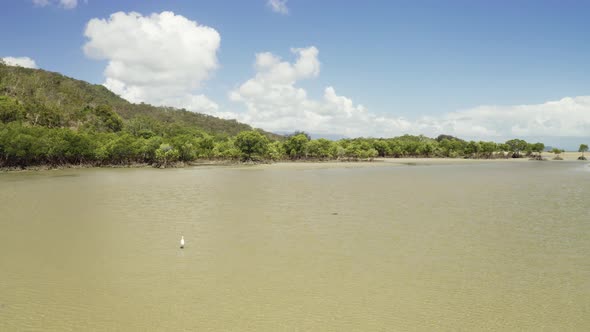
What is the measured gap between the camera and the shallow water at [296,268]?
908 cm

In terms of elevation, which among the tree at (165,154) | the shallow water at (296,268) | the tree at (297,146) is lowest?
the shallow water at (296,268)

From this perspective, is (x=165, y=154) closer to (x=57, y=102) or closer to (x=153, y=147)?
(x=153, y=147)

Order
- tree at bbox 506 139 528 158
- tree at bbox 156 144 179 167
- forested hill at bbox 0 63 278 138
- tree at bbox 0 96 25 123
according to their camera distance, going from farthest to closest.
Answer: tree at bbox 506 139 528 158 → forested hill at bbox 0 63 278 138 → tree at bbox 0 96 25 123 → tree at bbox 156 144 179 167

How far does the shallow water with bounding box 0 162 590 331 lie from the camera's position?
29.8 ft

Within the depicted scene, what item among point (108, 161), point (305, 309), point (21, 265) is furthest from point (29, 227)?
point (108, 161)

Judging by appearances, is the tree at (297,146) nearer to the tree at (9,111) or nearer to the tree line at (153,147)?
the tree line at (153,147)

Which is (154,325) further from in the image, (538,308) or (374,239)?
(374,239)

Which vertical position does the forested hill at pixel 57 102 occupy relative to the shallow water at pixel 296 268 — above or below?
above

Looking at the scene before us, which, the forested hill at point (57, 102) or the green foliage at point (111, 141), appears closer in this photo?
the green foliage at point (111, 141)

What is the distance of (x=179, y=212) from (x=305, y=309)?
15.9 m

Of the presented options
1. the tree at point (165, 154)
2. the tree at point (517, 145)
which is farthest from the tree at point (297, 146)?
the tree at point (517, 145)

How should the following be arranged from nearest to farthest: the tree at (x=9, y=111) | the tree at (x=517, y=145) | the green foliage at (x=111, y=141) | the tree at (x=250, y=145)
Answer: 1. the green foliage at (x=111, y=141)
2. the tree at (x=9, y=111)
3. the tree at (x=250, y=145)
4. the tree at (x=517, y=145)

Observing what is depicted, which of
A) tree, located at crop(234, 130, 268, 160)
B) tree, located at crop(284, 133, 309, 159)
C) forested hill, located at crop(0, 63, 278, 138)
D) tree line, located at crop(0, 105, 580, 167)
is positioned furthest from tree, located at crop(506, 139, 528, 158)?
forested hill, located at crop(0, 63, 278, 138)

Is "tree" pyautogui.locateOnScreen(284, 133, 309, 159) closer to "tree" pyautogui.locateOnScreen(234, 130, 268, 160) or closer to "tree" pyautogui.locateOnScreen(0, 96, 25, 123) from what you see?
"tree" pyautogui.locateOnScreen(234, 130, 268, 160)
